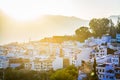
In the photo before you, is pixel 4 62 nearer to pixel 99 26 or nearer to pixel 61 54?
pixel 61 54

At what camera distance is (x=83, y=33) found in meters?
13.6

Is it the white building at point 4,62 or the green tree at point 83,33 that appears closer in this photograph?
the white building at point 4,62

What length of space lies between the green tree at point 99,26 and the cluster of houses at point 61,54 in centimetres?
47

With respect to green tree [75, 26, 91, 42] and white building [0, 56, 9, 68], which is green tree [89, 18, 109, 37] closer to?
green tree [75, 26, 91, 42]

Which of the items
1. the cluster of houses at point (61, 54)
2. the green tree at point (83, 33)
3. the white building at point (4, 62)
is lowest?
Result: the white building at point (4, 62)

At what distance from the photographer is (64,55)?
13.1m

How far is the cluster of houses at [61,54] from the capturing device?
11630 mm

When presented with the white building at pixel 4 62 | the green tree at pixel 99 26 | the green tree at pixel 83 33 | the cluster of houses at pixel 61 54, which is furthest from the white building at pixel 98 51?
the white building at pixel 4 62

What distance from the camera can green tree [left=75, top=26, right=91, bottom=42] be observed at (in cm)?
1348

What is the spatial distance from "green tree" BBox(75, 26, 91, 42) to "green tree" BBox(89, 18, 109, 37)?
0.21m

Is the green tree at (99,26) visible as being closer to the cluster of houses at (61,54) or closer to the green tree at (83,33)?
the green tree at (83,33)

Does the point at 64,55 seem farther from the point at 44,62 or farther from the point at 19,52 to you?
the point at 19,52

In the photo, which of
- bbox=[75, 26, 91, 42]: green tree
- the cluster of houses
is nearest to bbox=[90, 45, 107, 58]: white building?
the cluster of houses

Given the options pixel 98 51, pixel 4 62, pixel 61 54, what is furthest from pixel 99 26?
pixel 4 62
